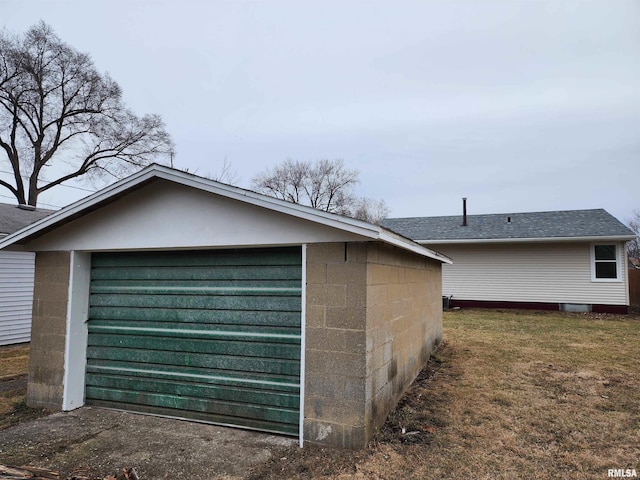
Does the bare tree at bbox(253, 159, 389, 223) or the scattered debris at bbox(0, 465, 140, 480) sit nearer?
the scattered debris at bbox(0, 465, 140, 480)

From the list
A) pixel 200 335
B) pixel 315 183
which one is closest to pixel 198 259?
pixel 200 335

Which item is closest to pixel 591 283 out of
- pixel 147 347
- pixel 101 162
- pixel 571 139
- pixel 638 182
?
pixel 571 139

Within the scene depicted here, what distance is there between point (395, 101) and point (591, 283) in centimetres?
989

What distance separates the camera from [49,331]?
5039 mm

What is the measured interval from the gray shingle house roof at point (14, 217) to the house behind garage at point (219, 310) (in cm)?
542

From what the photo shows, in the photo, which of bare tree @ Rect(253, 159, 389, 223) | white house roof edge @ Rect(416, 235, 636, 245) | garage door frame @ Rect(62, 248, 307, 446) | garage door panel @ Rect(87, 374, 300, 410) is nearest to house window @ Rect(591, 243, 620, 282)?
white house roof edge @ Rect(416, 235, 636, 245)

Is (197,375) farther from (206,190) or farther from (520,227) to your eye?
(520,227)

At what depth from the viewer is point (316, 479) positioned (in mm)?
3178

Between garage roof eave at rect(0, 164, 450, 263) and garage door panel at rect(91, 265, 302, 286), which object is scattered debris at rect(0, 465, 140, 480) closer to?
garage door panel at rect(91, 265, 302, 286)

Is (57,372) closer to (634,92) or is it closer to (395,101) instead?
(395,101)

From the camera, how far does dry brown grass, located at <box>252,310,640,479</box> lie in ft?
11.1

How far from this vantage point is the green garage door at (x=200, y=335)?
4195 millimetres

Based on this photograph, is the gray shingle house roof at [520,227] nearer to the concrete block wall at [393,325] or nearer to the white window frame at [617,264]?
the white window frame at [617,264]

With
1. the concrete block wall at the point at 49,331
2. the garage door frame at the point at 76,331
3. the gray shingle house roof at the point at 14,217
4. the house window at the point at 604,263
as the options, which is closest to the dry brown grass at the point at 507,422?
the garage door frame at the point at 76,331
